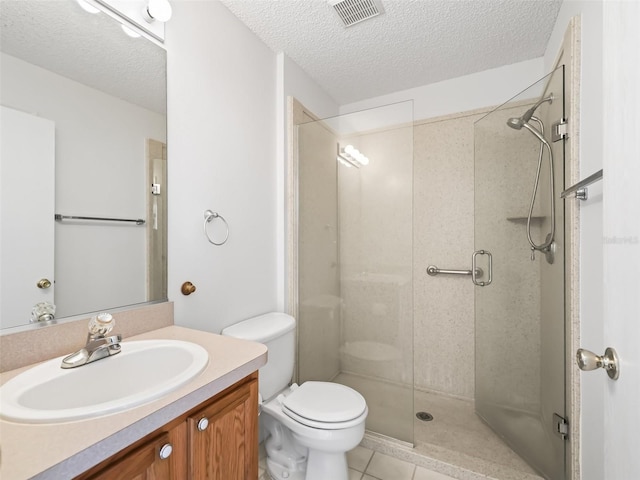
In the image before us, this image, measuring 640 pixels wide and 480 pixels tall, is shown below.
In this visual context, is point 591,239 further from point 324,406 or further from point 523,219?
point 324,406

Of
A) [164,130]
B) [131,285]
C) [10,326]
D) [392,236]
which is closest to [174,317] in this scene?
[131,285]

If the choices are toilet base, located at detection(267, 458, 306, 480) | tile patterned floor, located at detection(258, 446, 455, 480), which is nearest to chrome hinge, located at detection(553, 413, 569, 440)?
tile patterned floor, located at detection(258, 446, 455, 480)

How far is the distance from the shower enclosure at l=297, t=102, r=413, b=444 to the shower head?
0.62 metres

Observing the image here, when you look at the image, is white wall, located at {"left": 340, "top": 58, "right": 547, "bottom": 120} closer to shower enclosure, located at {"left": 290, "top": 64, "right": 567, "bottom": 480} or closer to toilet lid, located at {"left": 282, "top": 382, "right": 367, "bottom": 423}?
shower enclosure, located at {"left": 290, "top": 64, "right": 567, "bottom": 480}

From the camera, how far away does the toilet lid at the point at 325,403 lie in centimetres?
137

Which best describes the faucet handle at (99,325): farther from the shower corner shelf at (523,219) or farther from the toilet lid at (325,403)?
the shower corner shelf at (523,219)

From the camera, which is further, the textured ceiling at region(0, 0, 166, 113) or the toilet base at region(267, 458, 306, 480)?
the toilet base at region(267, 458, 306, 480)

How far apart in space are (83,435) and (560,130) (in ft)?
6.72

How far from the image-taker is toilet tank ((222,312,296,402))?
151 cm

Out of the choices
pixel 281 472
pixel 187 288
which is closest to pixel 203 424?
pixel 187 288

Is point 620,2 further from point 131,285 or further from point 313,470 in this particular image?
point 313,470

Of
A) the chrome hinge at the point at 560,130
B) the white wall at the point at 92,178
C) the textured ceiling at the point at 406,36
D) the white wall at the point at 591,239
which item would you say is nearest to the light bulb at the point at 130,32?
the white wall at the point at 92,178

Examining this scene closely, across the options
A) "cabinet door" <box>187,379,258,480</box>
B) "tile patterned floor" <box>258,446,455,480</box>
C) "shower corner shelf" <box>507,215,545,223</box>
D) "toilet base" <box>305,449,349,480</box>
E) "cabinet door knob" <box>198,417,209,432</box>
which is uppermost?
"shower corner shelf" <box>507,215,545,223</box>

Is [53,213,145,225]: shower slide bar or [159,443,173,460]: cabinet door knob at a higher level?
[53,213,145,225]: shower slide bar
